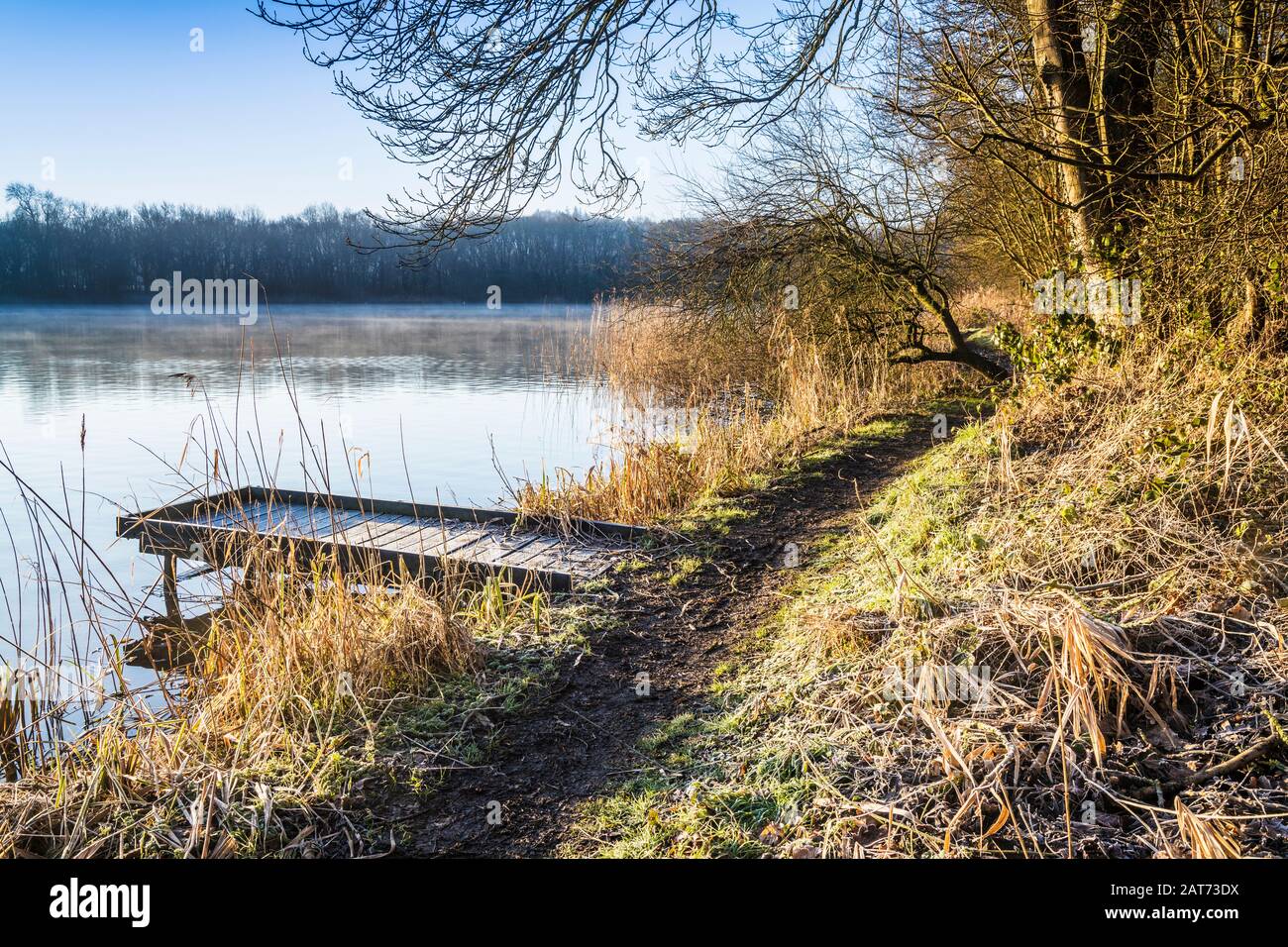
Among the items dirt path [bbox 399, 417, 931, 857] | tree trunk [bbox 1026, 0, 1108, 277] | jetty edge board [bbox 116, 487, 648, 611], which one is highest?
tree trunk [bbox 1026, 0, 1108, 277]

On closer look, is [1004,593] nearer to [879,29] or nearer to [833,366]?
[879,29]

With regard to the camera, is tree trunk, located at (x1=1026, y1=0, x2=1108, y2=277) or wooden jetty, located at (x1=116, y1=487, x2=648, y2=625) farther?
tree trunk, located at (x1=1026, y1=0, x2=1108, y2=277)

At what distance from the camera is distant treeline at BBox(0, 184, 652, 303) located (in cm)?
2869

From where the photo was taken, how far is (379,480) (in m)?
10.7

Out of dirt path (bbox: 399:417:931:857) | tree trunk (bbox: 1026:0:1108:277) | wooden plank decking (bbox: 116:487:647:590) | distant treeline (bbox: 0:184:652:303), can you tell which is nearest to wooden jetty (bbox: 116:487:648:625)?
wooden plank decking (bbox: 116:487:647:590)

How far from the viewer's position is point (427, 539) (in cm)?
648

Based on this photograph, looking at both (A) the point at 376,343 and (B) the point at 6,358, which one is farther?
(A) the point at 376,343

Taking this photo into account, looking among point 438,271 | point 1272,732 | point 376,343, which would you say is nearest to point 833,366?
point 1272,732

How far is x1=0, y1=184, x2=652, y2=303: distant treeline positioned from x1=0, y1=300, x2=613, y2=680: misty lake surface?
2778mm

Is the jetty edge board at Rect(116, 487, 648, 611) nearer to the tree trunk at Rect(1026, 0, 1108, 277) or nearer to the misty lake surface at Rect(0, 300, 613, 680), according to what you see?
the misty lake surface at Rect(0, 300, 613, 680)

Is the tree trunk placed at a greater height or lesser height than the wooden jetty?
greater

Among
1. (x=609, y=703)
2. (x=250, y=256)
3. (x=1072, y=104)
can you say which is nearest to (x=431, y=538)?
(x=609, y=703)

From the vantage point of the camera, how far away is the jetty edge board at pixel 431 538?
17.9 ft
